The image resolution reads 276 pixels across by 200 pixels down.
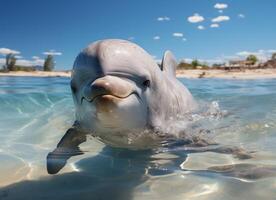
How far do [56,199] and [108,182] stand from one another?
0.46 metres

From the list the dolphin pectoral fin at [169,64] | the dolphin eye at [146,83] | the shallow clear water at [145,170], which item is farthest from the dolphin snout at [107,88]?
the dolphin pectoral fin at [169,64]

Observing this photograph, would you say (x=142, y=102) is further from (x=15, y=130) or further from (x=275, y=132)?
(x=15, y=130)

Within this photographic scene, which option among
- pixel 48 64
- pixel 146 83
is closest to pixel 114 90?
pixel 146 83

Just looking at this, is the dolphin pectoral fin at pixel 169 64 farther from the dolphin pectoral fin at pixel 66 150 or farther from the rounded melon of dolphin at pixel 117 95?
the dolphin pectoral fin at pixel 66 150

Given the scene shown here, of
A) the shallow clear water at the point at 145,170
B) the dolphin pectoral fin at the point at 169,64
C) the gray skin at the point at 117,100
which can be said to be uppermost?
the dolphin pectoral fin at the point at 169,64

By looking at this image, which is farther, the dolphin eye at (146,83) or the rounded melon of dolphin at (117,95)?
the dolphin eye at (146,83)

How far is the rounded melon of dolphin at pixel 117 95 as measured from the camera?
2520mm

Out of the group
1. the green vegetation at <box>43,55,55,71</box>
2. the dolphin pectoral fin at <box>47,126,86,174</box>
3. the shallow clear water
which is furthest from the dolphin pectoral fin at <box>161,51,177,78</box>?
the green vegetation at <box>43,55,55,71</box>

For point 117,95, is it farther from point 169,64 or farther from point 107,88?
point 169,64

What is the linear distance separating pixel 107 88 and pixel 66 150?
52.4 inches

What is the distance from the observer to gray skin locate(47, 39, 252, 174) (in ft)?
8.31

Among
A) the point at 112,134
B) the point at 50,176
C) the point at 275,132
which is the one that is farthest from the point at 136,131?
the point at 275,132

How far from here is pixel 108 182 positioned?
291 cm

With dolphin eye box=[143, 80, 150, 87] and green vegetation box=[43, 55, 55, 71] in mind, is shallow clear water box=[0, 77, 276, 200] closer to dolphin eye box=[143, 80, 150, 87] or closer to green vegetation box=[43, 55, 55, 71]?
dolphin eye box=[143, 80, 150, 87]
